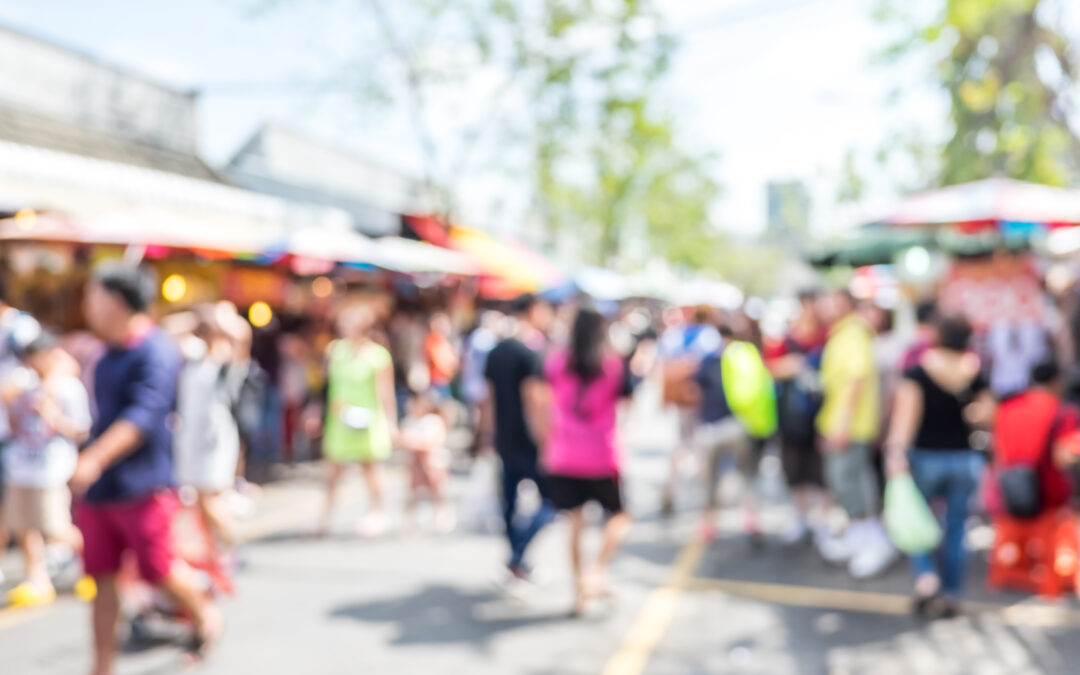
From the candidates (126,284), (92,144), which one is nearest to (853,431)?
(126,284)

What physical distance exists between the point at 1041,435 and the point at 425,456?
15.0ft

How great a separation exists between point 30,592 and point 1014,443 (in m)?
6.35

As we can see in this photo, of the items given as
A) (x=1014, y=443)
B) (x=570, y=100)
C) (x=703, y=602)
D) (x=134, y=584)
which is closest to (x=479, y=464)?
(x=703, y=602)

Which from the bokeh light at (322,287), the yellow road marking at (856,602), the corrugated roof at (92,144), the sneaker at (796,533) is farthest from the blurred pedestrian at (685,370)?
the corrugated roof at (92,144)

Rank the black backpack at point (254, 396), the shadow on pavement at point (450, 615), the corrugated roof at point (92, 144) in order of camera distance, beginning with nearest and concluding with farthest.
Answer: the shadow on pavement at point (450, 615), the black backpack at point (254, 396), the corrugated roof at point (92, 144)

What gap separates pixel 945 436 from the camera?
4680 millimetres

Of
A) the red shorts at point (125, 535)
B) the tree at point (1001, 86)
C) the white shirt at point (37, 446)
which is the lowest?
the red shorts at point (125, 535)

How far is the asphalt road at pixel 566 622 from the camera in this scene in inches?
164

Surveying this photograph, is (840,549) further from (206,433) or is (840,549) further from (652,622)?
(206,433)

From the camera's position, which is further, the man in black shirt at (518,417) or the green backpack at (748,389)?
the green backpack at (748,389)

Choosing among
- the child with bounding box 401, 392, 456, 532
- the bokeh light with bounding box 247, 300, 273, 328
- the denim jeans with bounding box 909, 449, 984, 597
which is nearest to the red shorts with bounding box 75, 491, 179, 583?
the child with bounding box 401, 392, 456, 532

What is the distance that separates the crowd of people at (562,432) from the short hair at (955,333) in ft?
0.04

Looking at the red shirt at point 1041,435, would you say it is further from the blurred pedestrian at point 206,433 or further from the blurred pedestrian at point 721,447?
the blurred pedestrian at point 206,433

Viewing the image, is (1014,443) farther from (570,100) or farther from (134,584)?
(570,100)
